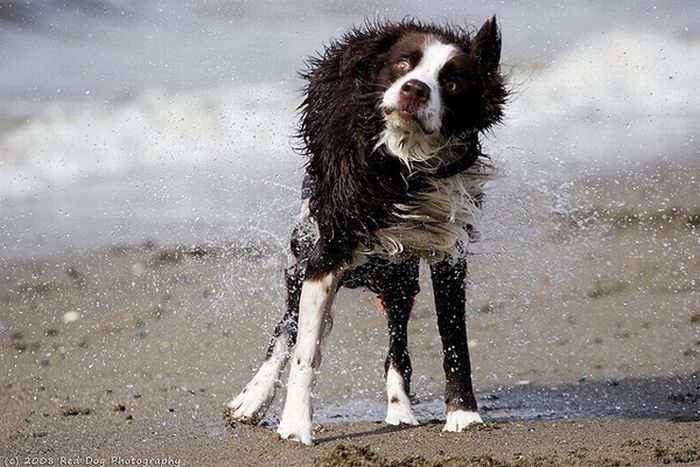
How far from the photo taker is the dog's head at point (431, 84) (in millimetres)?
5059

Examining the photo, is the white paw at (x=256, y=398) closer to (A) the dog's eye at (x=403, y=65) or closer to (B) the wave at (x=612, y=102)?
(A) the dog's eye at (x=403, y=65)

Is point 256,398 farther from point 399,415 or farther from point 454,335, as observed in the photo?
point 454,335

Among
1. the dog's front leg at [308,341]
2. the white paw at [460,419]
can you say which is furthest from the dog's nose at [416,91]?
the white paw at [460,419]

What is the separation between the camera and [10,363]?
26.4 ft

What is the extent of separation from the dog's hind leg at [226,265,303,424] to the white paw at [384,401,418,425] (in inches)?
23.3

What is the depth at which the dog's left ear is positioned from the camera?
531cm

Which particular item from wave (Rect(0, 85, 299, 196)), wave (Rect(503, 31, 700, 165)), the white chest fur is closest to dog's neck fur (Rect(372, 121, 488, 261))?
the white chest fur

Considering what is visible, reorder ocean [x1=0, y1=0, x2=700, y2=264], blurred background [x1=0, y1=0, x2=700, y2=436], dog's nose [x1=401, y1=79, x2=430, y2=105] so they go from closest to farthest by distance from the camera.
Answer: dog's nose [x1=401, y1=79, x2=430, y2=105], blurred background [x1=0, y1=0, x2=700, y2=436], ocean [x1=0, y1=0, x2=700, y2=264]

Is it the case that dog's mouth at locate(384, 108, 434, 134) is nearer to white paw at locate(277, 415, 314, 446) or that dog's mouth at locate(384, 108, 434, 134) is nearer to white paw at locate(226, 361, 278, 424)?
white paw at locate(277, 415, 314, 446)

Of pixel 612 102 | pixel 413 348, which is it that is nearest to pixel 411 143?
pixel 413 348

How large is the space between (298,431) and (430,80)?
63.1 inches

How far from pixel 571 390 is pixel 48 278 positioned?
5201 mm

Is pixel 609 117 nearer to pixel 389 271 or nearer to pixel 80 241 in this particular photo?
pixel 80 241

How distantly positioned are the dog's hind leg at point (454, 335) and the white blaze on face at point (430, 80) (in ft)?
3.19
